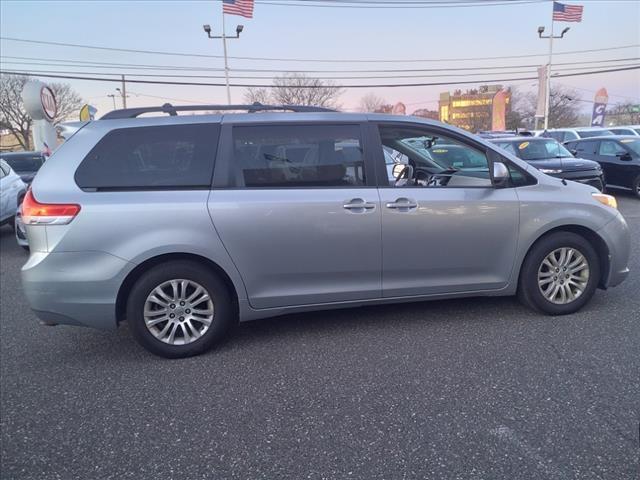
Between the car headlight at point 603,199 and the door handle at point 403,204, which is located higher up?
the door handle at point 403,204

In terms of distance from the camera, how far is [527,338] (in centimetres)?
365

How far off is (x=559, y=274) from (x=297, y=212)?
2388 mm

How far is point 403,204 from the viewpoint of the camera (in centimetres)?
371

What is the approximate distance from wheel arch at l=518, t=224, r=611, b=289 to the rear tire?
259cm

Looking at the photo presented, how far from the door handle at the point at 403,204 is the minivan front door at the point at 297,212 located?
0.13m

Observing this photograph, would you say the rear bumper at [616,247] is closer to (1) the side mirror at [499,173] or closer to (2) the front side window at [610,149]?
(1) the side mirror at [499,173]

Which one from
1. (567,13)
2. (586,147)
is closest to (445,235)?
(586,147)

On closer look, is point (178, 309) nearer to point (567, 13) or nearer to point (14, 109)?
point (567, 13)

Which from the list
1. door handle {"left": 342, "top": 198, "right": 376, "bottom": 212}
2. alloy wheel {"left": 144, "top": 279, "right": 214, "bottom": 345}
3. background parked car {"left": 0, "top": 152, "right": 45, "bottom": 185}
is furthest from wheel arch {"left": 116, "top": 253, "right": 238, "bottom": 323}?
background parked car {"left": 0, "top": 152, "right": 45, "bottom": 185}

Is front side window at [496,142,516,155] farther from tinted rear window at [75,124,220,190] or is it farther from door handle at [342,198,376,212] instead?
tinted rear window at [75,124,220,190]

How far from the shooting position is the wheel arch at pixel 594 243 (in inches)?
158

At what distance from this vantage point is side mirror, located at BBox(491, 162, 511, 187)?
3.83 m

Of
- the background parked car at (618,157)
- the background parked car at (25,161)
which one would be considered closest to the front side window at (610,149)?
the background parked car at (618,157)

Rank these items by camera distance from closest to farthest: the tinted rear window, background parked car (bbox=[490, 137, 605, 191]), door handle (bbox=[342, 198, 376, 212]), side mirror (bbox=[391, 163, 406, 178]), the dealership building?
the tinted rear window
door handle (bbox=[342, 198, 376, 212])
side mirror (bbox=[391, 163, 406, 178])
background parked car (bbox=[490, 137, 605, 191])
the dealership building
